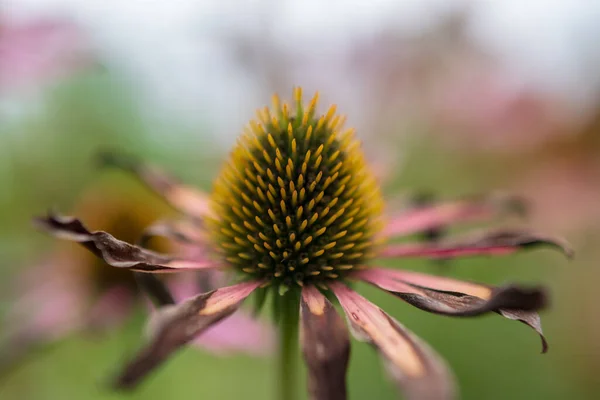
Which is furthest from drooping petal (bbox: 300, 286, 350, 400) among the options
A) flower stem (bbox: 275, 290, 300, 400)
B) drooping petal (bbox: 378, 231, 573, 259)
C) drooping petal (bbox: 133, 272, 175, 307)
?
drooping petal (bbox: 378, 231, 573, 259)

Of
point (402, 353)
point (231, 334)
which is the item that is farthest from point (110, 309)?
point (402, 353)

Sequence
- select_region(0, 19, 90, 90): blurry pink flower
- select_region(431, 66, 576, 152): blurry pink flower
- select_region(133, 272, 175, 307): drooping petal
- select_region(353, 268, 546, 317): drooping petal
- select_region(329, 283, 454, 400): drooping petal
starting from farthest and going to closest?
select_region(431, 66, 576, 152): blurry pink flower, select_region(0, 19, 90, 90): blurry pink flower, select_region(133, 272, 175, 307): drooping petal, select_region(353, 268, 546, 317): drooping petal, select_region(329, 283, 454, 400): drooping petal

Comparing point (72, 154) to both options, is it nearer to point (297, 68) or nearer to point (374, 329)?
point (297, 68)

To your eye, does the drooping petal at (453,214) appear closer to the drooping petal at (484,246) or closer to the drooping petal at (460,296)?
the drooping petal at (484,246)

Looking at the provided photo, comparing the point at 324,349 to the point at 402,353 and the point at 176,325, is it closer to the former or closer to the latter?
the point at 402,353

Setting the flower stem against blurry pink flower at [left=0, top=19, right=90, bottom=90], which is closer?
the flower stem

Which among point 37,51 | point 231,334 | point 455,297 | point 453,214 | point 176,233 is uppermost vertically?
point 37,51

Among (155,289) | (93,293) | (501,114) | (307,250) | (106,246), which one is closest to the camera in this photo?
(106,246)

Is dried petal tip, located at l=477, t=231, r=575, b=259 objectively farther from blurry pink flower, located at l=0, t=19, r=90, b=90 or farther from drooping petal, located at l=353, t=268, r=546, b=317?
blurry pink flower, located at l=0, t=19, r=90, b=90
